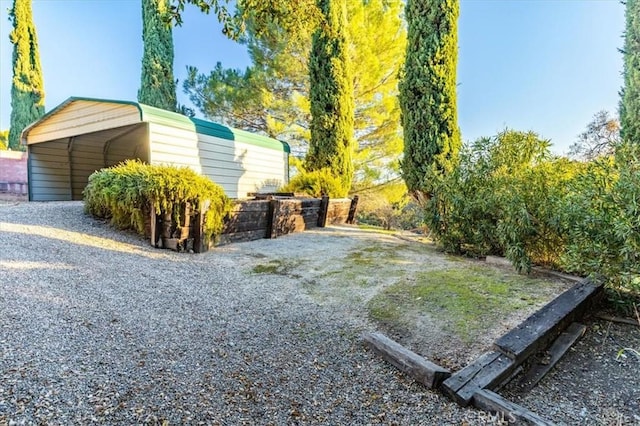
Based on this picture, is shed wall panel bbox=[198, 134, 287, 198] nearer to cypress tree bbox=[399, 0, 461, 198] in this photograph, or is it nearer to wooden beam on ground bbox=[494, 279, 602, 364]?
cypress tree bbox=[399, 0, 461, 198]

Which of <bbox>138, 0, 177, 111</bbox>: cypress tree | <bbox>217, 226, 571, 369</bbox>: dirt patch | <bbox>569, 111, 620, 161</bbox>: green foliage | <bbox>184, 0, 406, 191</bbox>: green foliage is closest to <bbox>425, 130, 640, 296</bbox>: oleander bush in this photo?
<bbox>217, 226, 571, 369</bbox>: dirt patch

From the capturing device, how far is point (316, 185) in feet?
25.0

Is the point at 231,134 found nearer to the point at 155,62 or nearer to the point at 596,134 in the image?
the point at 155,62

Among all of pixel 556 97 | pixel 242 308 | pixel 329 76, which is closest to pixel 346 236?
pixel 242 308

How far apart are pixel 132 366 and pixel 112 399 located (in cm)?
26

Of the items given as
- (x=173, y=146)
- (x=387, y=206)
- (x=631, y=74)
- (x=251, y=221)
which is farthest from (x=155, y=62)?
(x=631, y=74)

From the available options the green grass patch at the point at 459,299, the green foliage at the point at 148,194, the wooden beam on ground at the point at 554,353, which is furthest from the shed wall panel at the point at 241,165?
the wooden beam on ground at the point at 554,353

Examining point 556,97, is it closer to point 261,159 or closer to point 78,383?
point 261,159

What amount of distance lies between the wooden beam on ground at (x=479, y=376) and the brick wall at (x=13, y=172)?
1234 centimetres

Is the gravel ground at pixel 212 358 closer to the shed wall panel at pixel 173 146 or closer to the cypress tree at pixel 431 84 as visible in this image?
the shed wall panel at pixel 173 146

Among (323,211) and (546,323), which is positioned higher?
(323,211)

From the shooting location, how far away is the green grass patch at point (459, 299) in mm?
2352

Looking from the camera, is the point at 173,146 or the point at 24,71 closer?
the point at 173,146

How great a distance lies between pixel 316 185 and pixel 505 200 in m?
4.53
